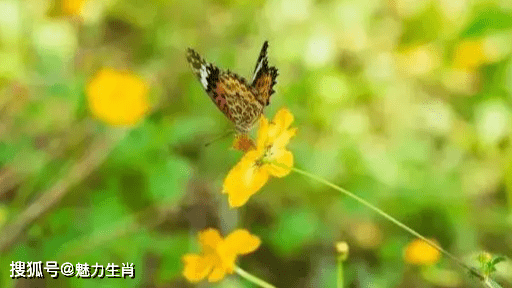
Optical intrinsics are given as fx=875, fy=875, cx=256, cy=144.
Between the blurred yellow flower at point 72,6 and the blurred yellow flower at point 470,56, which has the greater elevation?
the blurred yellow flower at point 72,6

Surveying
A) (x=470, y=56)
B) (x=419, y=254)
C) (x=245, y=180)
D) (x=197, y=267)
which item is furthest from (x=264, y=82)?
(x=470, y=56)

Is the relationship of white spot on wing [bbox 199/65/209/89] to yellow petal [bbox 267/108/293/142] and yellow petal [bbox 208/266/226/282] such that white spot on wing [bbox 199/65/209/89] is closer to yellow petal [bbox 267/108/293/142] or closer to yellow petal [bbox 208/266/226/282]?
yellow petal [bbox 267/108/293/142]

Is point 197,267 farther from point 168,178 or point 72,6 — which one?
point 72,6

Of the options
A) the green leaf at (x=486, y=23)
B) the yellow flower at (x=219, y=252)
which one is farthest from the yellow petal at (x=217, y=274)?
the green leaf at (x=486, y=23)

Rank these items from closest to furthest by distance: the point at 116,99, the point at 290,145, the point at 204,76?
the point at 204,76 → the point at 116,99 → the point at 290,145

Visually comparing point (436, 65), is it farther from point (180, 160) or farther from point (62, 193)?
point (62, 193)

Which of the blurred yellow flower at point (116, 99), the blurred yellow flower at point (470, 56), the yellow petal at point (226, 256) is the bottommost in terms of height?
the yellow petal at point (226, 256)

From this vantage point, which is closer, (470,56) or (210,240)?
(210,240)

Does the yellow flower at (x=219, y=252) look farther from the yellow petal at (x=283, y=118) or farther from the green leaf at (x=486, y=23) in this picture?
the green leaf at (x=486, y=23)
